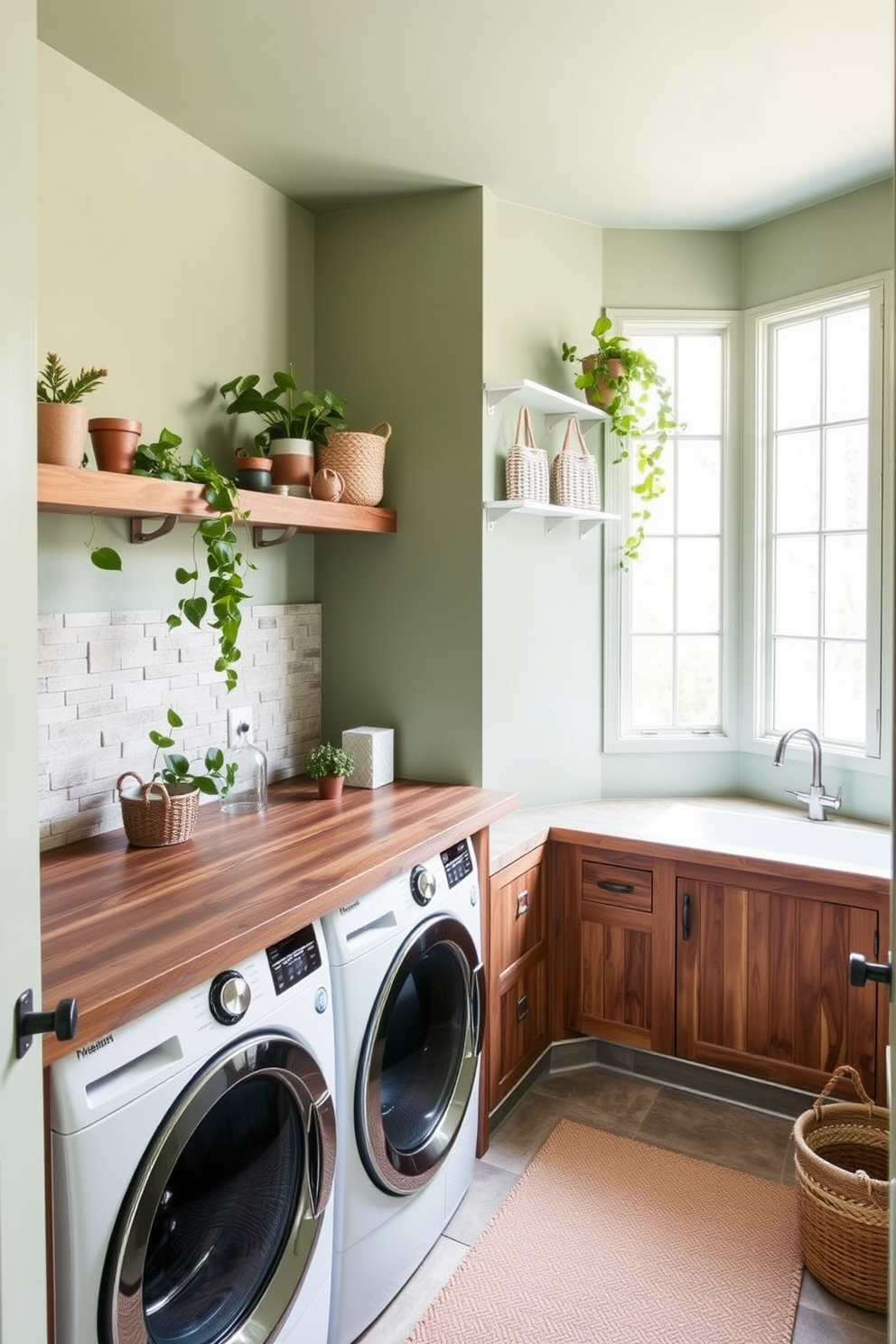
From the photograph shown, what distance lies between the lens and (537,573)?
3092 mm

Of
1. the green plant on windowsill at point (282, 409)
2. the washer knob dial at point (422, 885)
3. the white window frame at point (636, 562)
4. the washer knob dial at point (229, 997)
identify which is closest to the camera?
the washer knob dial at point (229, 997)

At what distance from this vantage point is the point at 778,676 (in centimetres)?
331

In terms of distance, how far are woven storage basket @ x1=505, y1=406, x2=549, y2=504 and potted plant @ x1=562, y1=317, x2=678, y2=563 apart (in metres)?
0.37

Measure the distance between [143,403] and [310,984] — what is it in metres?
1.51

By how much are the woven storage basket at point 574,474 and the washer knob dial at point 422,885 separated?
4.67ft

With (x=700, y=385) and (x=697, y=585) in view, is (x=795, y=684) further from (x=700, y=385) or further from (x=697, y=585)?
(x=700, y=385)

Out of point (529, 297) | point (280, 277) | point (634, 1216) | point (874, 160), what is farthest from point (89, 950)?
point (874, 160)

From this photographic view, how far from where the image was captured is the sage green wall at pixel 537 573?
9.46 feet

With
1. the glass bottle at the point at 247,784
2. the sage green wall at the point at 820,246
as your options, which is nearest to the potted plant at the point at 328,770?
the glass bottle at the point at 247,784

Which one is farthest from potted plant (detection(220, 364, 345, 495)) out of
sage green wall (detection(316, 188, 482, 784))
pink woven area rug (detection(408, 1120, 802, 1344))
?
A: pink woven area rug (detection(408, 1120, 802, 1344))

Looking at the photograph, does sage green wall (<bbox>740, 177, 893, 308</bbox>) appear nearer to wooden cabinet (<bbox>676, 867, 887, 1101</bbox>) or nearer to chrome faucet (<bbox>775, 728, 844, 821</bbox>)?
chrome faucet (<bbox>775, 728, 844, 821</bbox>)

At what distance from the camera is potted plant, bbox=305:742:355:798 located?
2.57 m

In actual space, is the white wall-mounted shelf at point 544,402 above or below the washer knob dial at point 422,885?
above

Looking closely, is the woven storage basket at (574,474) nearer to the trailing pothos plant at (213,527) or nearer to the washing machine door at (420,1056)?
the trailing pothos plant at (213,527)
